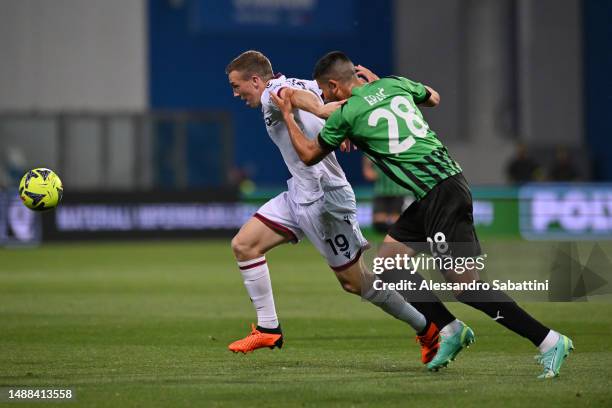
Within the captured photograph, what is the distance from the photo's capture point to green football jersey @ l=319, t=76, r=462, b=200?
792cm

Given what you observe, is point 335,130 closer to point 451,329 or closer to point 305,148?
point 305,148

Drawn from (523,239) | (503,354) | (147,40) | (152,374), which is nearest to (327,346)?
(503,354)

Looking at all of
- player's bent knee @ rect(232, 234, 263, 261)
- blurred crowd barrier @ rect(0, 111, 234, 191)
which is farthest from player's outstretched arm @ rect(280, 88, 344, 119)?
blurred crowd barrier @ rect(0, 111, 234, 191)

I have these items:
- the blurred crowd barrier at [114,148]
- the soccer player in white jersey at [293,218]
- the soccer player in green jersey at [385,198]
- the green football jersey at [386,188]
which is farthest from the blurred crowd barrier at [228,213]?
the soccer player in white jersey at [293,218]

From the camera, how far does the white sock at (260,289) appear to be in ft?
29.9

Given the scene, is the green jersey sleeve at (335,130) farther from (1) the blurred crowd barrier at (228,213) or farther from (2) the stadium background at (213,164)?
(1) the blurred crowd barrier at (228,213)

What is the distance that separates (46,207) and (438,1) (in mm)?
26851

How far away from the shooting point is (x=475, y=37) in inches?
1399

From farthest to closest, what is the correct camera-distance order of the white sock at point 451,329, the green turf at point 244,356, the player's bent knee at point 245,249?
the player's bent knee at point 245,249 < the white sock at point 451,329 < the green turf at point 244,356

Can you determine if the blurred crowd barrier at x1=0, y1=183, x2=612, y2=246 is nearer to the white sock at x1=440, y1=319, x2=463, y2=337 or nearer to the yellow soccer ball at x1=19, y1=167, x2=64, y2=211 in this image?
the yellow soccer ball at x1=19, y1=167, x2=64, y2=211

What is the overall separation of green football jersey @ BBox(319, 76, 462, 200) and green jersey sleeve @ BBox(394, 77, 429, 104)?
264 mm

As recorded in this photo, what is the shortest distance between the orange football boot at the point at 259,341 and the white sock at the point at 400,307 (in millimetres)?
898

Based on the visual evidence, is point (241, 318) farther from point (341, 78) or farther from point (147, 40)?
point (147, 40)

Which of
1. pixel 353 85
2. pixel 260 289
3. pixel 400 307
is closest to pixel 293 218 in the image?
pixel 260 289
